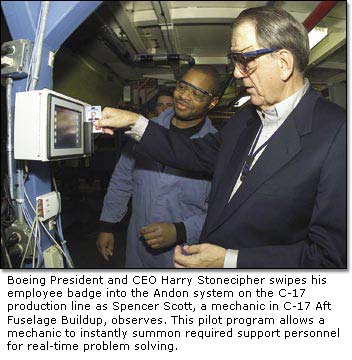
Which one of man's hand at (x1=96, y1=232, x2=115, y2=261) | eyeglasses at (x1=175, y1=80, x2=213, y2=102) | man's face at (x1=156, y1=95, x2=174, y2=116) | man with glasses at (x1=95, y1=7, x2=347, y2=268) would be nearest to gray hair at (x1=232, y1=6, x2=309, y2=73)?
man with glasses at (x1=95, y1=7, x2=347, y2=268)

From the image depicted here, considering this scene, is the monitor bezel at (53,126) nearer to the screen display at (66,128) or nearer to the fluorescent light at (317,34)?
the screen display at (66,128)

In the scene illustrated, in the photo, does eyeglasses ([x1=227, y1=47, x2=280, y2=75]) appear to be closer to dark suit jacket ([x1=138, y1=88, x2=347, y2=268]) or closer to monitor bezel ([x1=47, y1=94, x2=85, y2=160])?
dark suit jacket ([x1=138, y1=88, x2=347, y2=268])

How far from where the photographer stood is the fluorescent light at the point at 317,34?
1.81m

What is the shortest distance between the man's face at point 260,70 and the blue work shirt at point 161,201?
60cm

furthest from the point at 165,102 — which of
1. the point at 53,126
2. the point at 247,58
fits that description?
the point at 53,126

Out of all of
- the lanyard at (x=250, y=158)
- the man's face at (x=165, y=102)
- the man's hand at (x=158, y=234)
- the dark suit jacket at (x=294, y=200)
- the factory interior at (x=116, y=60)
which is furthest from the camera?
the man's face at (x=165, y=102)

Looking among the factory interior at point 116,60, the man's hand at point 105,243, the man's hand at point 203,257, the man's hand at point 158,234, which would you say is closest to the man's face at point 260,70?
the factory interior at point 116,60

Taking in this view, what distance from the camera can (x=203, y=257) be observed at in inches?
41.4

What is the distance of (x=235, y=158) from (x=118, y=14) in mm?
1314

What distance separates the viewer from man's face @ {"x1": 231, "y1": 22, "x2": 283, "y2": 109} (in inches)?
41.2

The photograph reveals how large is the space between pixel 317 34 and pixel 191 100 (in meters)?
1.06

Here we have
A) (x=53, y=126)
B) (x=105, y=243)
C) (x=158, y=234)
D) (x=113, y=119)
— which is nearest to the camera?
(x=53, y=126)

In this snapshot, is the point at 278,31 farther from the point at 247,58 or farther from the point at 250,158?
the point at 250,158

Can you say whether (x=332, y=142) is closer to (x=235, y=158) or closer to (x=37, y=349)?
(x=235, y=158)
